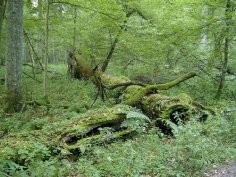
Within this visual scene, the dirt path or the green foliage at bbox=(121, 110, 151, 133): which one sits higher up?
the green foliage at bbox=(121, 110, 151, 133)

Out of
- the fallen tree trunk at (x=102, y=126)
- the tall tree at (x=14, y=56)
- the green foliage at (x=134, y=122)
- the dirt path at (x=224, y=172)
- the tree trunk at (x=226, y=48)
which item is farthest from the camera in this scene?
the tree trunk at (x=226, y=48)

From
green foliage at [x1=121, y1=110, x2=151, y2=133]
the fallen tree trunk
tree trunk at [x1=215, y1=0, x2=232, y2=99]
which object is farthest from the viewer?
tree trunk at [x1=215, y1=0, x2=232, y2=99]

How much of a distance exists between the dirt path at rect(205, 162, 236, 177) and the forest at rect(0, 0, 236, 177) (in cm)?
4

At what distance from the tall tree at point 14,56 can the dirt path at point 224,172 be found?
6789 mm

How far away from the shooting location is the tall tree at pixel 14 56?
1025 cm

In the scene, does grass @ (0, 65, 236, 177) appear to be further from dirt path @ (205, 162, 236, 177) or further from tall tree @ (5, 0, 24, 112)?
tall tree @ (5, 0, 24, 112)

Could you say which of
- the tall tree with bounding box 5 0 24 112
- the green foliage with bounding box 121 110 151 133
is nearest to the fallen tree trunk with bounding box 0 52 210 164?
the green foliage with bounding box 121 110 151 133

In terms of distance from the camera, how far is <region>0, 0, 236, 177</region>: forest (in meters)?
6.16

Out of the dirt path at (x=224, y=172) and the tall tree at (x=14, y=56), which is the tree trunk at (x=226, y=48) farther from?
the tall tree at (x=14, y=56)

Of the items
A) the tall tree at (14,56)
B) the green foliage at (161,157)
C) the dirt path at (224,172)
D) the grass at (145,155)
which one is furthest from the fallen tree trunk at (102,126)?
the tall tree at (14,56)

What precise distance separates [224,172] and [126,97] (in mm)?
5525

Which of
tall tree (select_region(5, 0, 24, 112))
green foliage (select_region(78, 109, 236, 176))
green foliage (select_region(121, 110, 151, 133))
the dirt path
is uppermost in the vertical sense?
tall tree (select_region(5, 0, 24, 112))

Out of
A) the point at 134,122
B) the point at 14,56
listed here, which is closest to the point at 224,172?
the point at 134,122

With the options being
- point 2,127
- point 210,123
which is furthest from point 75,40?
point 210,123
